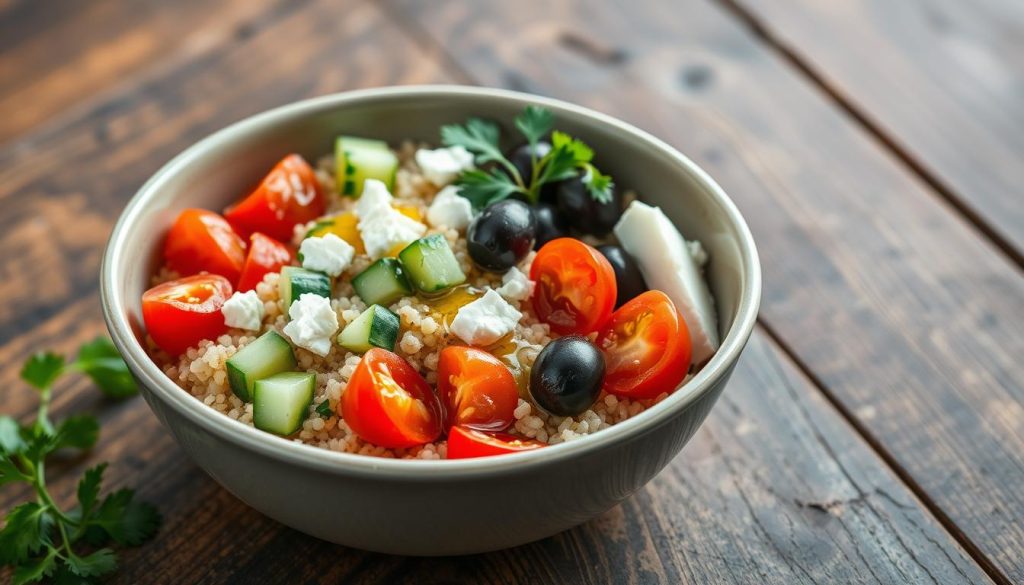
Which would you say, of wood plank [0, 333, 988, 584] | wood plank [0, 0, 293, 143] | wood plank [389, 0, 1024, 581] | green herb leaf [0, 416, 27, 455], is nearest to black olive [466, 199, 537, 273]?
wood plank [0, 333, 988, 584]

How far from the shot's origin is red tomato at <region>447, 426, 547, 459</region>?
158 cm

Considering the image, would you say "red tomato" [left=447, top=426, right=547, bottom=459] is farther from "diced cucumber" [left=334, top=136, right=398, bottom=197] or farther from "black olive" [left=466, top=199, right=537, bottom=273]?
"diced cucumber" [left=334, top=136, right=398, bottom=197]

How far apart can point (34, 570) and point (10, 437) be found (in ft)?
1.17

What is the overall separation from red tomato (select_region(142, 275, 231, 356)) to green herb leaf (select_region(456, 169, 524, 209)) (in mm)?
490

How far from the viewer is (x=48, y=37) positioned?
311 cm

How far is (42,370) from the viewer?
2.11m

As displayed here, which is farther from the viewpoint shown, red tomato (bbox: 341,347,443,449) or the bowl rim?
red tomato (bbox: 341,347,443,449)

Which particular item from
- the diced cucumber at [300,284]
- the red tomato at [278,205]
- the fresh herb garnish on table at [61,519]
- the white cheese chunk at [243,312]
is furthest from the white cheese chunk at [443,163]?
the fresh herb garnish on table at [61,519]

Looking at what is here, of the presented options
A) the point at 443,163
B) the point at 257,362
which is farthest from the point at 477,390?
the point at 443,163

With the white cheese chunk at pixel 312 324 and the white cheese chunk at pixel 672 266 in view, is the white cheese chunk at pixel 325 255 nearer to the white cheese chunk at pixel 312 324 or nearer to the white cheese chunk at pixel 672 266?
the white cheese chunk at pixel 312 324

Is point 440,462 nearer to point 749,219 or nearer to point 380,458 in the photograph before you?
point 380,458

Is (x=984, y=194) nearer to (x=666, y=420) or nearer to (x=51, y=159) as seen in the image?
(x=666, y=420)

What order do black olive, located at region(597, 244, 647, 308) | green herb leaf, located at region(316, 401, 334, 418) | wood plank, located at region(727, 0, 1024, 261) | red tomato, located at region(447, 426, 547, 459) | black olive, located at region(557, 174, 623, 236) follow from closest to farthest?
red tomato, located at region(447, 426, 547, 459), green herb leaf, located at region(316, 401, 334, 418), black olive, located at region(597, 244, 647, 308), black olive, located at region(557, 174, 623, 236), wood plank, located at region(727, 0, 1024, 261)

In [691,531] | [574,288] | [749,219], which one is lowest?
[691,531]
